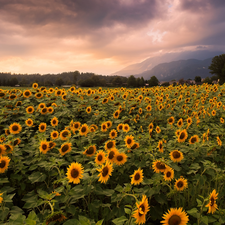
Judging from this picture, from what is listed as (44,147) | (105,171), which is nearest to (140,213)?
(105,171)

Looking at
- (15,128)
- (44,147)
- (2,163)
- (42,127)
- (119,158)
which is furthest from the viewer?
(42,127)

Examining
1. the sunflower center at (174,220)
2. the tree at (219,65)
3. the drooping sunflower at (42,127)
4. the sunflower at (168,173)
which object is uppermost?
the tree at (219,65)

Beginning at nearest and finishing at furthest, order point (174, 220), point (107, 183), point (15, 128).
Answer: point (174, 220)
point (107, 183)
point (15, 128)

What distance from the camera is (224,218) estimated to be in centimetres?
215

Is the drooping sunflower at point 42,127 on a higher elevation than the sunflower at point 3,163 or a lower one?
higher

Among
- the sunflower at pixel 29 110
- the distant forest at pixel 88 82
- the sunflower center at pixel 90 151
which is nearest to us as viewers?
the sunflower center at pixel 90 151

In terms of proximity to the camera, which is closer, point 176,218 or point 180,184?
point 176,218

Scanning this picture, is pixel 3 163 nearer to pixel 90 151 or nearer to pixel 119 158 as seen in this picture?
pixel 90 151

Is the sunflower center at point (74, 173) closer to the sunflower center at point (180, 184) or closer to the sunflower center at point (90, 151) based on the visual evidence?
the sunflower center at point (90, 151)

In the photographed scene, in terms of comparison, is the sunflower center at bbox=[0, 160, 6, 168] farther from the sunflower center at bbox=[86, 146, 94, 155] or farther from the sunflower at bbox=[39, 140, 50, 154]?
the sunflower center at bbox=[86, 146, 94, 155]

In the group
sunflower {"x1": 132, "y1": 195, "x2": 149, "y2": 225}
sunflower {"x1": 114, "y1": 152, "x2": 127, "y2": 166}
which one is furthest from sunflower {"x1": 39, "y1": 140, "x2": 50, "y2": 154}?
sunflower {"x1": 132, "y1": 195, "x2": 149, "y2": 225}

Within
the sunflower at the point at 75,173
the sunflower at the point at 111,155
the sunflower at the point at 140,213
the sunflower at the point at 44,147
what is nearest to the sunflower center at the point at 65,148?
the sunflower at the point at 44,147

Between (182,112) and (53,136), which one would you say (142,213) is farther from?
(182,112)

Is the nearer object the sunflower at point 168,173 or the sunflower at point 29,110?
the sunflower at point 168,173
